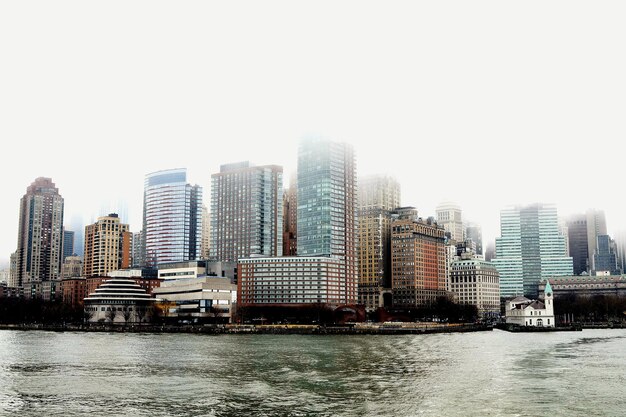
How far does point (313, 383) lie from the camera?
6950cm

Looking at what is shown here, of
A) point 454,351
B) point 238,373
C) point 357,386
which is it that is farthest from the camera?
point 454,351

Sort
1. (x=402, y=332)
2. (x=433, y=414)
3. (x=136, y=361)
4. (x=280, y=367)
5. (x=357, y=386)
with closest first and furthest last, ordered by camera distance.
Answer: (x=433, y=414) → (x=357, y=386) → (x=280, y=367) → (x=136, y=361) → (x=402, y=332)

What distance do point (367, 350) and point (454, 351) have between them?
13.5 m

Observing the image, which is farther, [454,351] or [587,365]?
[454,351]

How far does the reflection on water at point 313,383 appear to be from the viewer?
56.2 meters

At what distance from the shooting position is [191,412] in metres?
54.4

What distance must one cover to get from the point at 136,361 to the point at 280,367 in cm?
2116

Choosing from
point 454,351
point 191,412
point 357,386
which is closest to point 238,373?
point 357,386

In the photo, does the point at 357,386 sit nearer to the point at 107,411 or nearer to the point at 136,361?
the point at 107,411

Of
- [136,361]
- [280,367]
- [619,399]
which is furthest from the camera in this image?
[136,361]

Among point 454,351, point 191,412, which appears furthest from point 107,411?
point 454,351

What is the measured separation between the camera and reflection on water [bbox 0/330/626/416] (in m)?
56.2

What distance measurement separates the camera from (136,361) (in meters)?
93.5

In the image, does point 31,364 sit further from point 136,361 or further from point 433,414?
point 433,414
